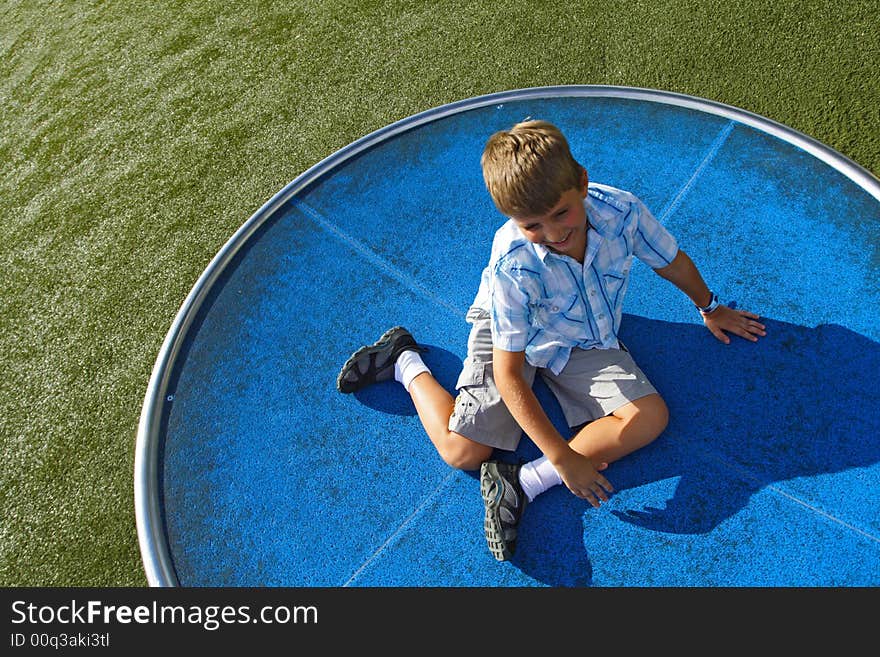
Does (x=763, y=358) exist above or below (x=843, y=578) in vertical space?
above

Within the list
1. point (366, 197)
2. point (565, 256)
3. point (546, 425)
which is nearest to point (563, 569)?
point (546, 425)

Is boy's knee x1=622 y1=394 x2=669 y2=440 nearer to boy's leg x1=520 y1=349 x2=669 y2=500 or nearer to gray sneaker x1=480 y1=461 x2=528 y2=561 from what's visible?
boy's leg x1=520 y1=349 x2=669 y2=500

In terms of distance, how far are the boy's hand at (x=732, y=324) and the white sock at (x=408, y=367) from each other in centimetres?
127

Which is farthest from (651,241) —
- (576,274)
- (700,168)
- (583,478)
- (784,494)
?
(700,168)

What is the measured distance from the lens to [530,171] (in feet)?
7.33

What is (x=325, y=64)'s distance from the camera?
4.87 meters

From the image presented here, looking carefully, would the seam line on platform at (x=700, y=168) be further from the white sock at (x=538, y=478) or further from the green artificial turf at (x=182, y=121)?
the white sock at (x=538, y=478)

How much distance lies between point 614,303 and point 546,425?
558 millimetres

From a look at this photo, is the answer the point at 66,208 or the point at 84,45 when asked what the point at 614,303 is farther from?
the point at 84,45

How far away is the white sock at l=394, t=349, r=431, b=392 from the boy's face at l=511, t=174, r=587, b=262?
3.38 feet

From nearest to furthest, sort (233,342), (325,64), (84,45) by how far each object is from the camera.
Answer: (233,342)
(325,64)
(84,45)

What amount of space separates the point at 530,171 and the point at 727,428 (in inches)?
57.9

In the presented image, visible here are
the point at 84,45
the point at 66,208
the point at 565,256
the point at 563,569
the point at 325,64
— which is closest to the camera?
the point at 565,256

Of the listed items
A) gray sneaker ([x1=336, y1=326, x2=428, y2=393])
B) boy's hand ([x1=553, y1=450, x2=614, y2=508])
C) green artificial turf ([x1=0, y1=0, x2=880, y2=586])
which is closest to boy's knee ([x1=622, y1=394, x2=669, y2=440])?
boy's hand ([x1=553, y1=450, x2=614, y2=508])
